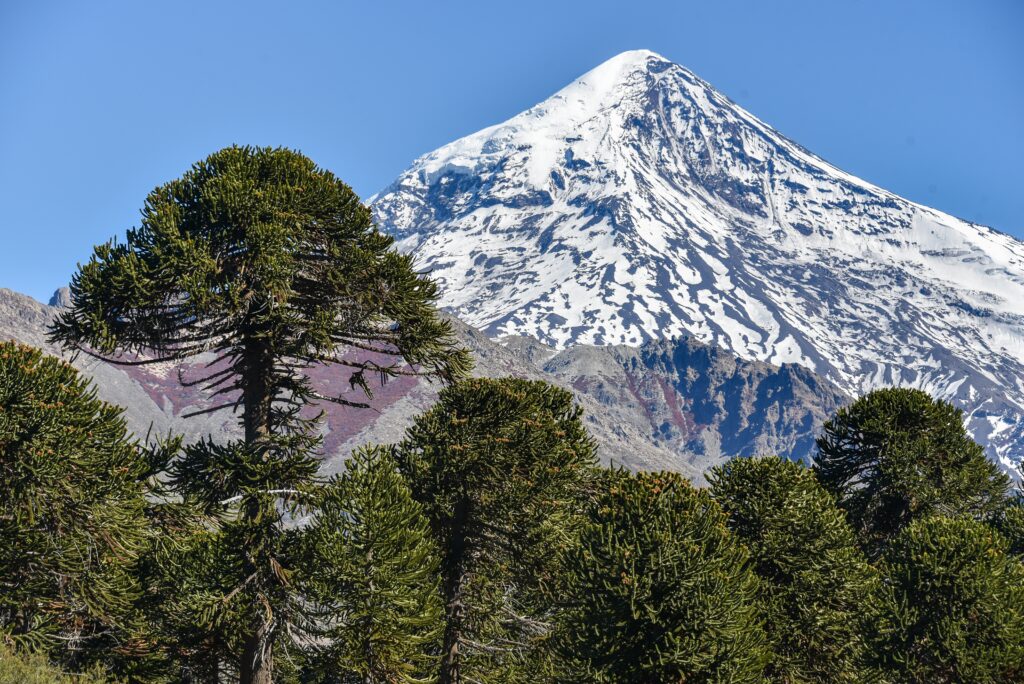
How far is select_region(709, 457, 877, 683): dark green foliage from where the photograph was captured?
101 feet

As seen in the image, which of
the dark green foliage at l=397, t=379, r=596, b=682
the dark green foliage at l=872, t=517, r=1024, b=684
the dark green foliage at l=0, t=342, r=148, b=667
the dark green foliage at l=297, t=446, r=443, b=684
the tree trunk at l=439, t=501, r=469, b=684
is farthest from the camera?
the tree trunk at l=439, t=501, r=469, b=684

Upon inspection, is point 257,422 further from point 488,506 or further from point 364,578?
point 488,506

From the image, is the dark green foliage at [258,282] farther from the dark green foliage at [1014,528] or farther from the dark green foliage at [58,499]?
the dark green foliage at [1014,528]

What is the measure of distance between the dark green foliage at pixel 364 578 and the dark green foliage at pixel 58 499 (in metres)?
4.44

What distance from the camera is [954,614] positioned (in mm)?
29578

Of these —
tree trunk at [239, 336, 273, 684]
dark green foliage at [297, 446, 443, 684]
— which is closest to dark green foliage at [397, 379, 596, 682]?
dark green foliage at [297, 446, 443, 684]

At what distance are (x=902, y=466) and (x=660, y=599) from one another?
71.4 feet

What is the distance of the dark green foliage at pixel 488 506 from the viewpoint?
1223 inches

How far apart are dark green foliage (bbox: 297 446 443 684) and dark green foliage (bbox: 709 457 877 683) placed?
1314cm

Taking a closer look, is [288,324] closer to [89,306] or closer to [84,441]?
[89,306]

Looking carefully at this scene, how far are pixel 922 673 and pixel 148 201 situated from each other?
27.6 meters

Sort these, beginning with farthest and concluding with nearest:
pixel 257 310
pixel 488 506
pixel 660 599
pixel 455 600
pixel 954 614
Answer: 1. pixel 455 600
2. pixel 488 506
3. pixel 954 614
4. pixel 660 599
5. pixel 257 310

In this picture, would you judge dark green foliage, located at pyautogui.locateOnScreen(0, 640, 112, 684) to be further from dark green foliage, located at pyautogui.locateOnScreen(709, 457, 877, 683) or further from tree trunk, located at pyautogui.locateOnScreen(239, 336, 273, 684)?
dark green foliage, located at pyautogui.locateOnScreen(709, 457, 877, 683)

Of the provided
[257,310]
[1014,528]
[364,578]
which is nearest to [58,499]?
[257,310]
